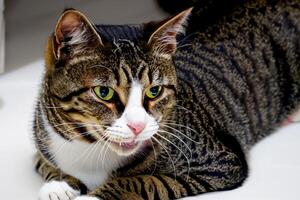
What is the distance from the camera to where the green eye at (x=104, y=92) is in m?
1.49

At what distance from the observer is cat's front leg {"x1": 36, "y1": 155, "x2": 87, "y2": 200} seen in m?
1.68

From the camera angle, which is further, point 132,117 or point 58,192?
point 58,192

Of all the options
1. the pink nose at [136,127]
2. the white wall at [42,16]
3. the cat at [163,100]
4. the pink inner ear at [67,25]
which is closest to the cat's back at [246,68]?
the cat at [163,100]

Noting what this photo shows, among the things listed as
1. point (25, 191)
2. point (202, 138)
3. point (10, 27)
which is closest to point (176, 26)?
point (202, 138)

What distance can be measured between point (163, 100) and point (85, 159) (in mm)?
261

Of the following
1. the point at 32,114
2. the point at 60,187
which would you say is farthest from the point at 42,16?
the point at 60,187

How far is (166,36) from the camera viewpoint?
1.58 metres

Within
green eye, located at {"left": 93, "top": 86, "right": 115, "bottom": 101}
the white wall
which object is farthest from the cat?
the white wall

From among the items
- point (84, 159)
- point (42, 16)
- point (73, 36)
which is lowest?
point (42, 16)

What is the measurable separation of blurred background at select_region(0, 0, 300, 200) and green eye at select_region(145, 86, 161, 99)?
0.34 meters

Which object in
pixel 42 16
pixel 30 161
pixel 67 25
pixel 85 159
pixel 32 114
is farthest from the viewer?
pixel 42 16

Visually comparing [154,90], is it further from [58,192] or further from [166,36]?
[58,192]

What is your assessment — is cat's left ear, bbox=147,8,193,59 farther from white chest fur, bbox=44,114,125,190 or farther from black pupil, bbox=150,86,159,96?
white chest fur, bbox=44,114,125,190

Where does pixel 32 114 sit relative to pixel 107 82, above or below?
below
